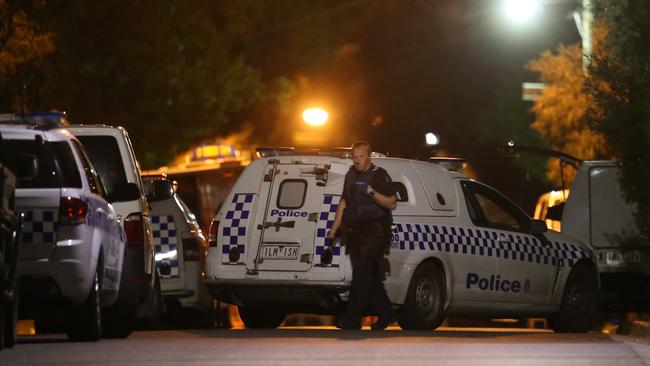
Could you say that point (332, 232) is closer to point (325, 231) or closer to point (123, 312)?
point (325, 231)

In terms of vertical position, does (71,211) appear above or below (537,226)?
below

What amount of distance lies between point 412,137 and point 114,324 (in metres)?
35.9

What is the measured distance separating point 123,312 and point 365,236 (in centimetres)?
223

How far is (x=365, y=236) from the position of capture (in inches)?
615

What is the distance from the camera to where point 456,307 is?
55.6ft

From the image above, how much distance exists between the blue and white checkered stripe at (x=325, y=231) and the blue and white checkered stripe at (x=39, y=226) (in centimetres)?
362

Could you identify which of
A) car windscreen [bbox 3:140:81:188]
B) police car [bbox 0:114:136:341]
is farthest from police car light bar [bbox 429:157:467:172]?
car windscreen [bbox 3:140:81:188]

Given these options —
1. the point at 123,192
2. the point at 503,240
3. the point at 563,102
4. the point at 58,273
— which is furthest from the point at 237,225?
the point at 563,102

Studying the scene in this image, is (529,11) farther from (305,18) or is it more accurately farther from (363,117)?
(363,117)

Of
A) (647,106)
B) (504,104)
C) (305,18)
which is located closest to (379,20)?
(305,18)

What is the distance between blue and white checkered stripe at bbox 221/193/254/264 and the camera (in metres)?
16.4

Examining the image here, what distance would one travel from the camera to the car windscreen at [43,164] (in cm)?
1280

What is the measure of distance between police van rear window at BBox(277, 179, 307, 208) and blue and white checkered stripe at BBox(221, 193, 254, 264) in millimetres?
284

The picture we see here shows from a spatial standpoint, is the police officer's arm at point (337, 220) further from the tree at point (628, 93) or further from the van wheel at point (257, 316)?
the tree at point (628, 93)
